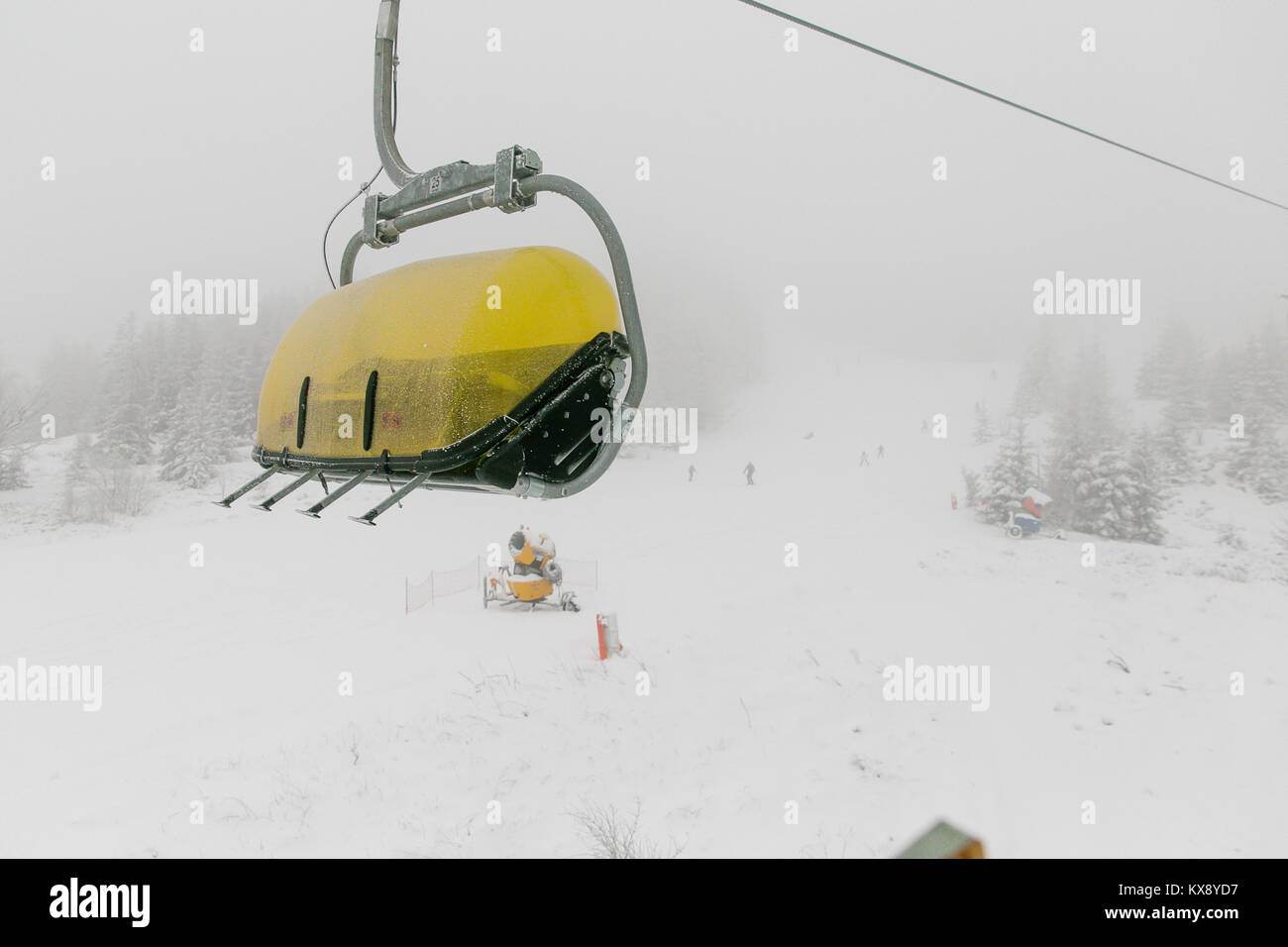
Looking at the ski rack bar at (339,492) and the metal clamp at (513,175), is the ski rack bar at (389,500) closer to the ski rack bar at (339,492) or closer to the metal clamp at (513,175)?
the ski rack bar at (339,492)

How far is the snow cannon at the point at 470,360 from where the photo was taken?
230cm

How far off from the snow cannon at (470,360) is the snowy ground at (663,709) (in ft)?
14.0

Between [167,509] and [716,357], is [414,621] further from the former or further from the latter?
[716,357]

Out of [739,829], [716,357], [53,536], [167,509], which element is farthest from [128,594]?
[716,357]

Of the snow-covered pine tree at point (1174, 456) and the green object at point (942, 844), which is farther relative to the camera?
the snow-covered pine tree at point (1174, 456)

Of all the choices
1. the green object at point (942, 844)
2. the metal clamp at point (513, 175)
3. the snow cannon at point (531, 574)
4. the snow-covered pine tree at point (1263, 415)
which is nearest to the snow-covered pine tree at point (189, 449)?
the snow cannon at point (531, 574)

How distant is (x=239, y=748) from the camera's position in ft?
23.1

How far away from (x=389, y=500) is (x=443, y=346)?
→ 2.02ft

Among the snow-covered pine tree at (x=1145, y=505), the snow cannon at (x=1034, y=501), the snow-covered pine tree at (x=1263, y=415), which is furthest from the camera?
the snow-covered pine tree at (x=1263, y=415)

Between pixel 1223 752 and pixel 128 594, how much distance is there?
776 inches

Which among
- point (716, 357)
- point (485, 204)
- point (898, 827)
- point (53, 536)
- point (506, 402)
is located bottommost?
point (898, 827)

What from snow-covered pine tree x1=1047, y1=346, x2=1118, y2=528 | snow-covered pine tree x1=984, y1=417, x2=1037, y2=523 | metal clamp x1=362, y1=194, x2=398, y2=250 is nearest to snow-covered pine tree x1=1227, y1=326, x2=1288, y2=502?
snow-covered pine tree x1=1047, y1=346, x2=1118, y2=528

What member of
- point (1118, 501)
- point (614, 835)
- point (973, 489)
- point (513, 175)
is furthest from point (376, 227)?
point (973, 489)

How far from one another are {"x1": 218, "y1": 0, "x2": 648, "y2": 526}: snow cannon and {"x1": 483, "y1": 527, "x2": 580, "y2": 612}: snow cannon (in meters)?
10.0
